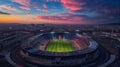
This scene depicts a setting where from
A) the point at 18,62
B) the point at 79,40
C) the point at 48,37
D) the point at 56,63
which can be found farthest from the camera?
the point at 48,37

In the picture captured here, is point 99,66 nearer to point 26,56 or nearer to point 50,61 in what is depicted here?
point 50,61

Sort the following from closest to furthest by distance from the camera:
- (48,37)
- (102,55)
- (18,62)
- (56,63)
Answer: (56,63)
(18,62)
(102,55)
(48,37)

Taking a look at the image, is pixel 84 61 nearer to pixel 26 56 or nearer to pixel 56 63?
pixel 56 63

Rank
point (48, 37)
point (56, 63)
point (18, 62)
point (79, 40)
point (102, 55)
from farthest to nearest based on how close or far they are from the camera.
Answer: point (48, 37), point (79, 40), point (102, 55), point (18, 62), point (56, 63)

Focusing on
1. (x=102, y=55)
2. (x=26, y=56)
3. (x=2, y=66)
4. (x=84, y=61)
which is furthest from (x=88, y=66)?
(x=2, y=66)

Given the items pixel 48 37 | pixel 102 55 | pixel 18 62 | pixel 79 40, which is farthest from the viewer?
pixel 48 37

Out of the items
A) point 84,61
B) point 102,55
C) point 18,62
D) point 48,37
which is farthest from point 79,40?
point 18,62

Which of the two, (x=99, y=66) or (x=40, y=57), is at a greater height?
(x=40, y=57)

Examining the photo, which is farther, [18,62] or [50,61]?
[18,62]
